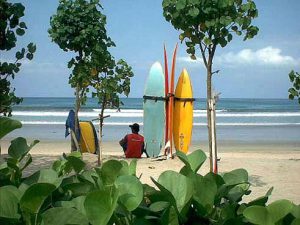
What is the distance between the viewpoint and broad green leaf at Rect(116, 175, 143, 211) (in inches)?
31.6

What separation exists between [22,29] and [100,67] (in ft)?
13.3

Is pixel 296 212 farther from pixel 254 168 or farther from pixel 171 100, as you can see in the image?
pixel 171 100

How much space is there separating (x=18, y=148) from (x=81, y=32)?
281 inches

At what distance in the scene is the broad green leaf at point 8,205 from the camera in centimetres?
75

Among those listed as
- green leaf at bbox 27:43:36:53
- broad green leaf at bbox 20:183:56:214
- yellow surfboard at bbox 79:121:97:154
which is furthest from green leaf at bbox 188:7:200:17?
yellow surfboard at bbox 79:121:97:154

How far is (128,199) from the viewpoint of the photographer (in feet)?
2.64

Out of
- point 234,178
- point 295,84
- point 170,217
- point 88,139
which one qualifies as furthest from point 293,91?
point 170,217

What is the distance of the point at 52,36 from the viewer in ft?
26.9

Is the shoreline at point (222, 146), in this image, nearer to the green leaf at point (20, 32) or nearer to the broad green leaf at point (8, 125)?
the green leaf at point (20, 32)

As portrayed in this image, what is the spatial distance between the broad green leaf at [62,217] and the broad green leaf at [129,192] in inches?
3.7

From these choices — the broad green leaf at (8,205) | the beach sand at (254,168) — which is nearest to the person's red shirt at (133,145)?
the beach sand at (254,168)

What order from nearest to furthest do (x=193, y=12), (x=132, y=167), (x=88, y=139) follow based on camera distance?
(x=132, y=167) → (x=193, y=12) → (x=88, y=139)

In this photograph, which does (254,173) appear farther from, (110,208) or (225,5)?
(110,208)

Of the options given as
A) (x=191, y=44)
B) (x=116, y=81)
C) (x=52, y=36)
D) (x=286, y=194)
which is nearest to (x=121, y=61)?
(x=116, y=81)
